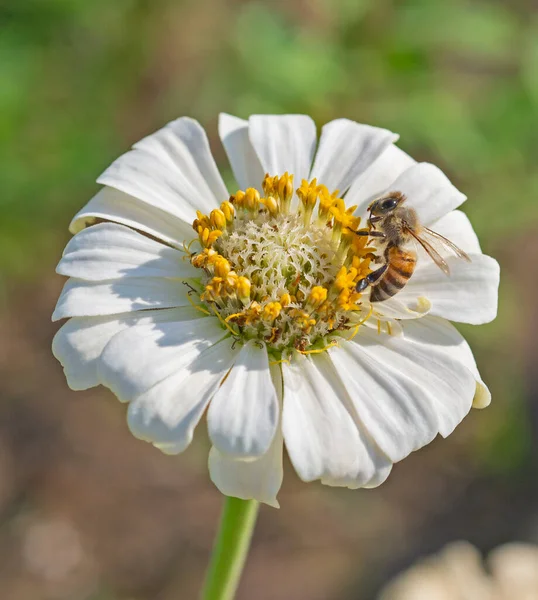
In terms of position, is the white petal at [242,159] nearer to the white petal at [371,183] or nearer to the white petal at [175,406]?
the white petal at [371,183]

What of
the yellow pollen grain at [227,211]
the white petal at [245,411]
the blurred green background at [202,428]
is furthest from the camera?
the blurred green background at [202,428]

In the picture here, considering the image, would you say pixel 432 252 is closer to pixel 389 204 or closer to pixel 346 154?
pixel 389 204

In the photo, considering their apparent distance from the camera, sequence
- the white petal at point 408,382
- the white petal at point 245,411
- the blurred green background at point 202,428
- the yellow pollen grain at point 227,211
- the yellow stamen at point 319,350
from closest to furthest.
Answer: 1. the white petal at point 245,411
2. the white petal at point 408,382
3. the yellow stamen at point 319,350
4. the yellow pollen grain at point 227,211
5. the blurred green background at point 202,428

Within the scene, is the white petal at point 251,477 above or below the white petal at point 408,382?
below

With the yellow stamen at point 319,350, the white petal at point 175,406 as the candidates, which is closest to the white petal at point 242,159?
the yellow stamen at point 319,350

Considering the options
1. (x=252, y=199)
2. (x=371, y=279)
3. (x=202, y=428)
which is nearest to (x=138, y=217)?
(x=252, y=199)

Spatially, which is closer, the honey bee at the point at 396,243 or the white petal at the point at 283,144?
the honey bee at the point at 396,243

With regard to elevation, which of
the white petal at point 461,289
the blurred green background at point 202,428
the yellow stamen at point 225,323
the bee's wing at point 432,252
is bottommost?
the blurred green background at point 202,428
